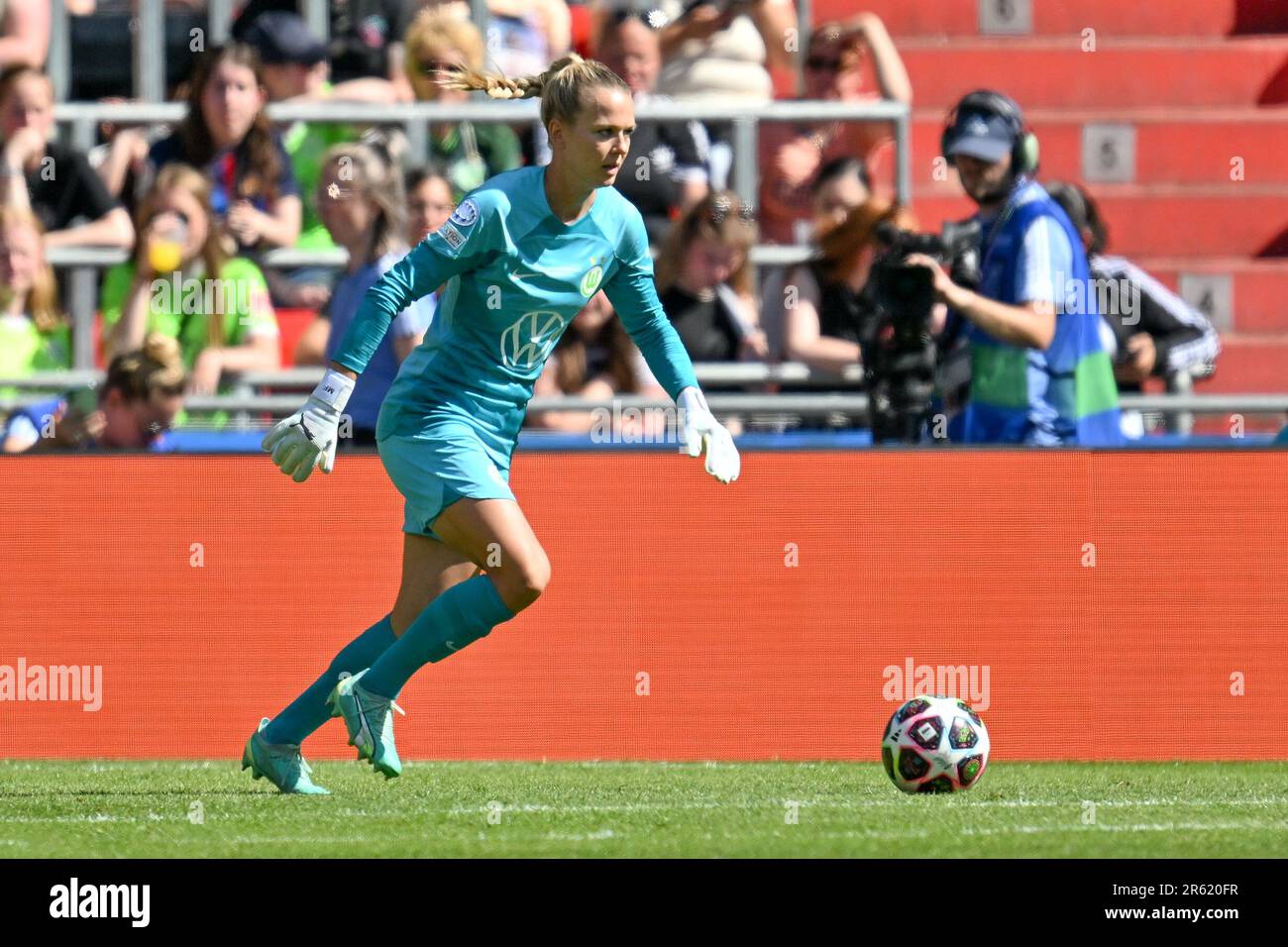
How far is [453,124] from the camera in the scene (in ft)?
38.1

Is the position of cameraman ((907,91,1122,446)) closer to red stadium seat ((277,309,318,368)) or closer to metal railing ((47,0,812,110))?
red stadium seat ((277,309,318,368))

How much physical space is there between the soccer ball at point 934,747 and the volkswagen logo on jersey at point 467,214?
6.95 ft

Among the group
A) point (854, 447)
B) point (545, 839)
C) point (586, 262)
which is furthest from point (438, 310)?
point (854, 447)

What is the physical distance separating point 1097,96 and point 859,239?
4203 millimetres

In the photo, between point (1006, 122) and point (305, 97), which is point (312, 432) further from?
point (305, 97)

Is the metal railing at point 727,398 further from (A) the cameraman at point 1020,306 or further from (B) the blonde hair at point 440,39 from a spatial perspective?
(B) the blonde hair at point 440,39

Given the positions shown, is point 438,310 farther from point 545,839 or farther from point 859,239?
point 859,239

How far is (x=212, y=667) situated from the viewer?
945 cm

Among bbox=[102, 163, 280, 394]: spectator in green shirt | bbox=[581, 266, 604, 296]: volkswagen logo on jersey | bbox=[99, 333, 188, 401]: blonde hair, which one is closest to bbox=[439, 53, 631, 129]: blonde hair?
bbox=[581, 266, 604, 296]: volkswagen logo on jersey

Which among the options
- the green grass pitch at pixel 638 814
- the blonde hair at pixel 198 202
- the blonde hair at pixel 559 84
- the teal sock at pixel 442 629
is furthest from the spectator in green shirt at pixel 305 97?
the teal sock at pixel 442 629

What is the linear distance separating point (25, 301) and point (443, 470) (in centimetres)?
458

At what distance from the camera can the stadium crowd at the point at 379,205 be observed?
1062cm

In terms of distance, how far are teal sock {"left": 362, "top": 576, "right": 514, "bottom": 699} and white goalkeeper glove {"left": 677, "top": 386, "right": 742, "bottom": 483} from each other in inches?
30.6

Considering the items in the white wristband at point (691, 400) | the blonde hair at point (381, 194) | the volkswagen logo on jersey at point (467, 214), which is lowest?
the white wristband at point (691, 400)
